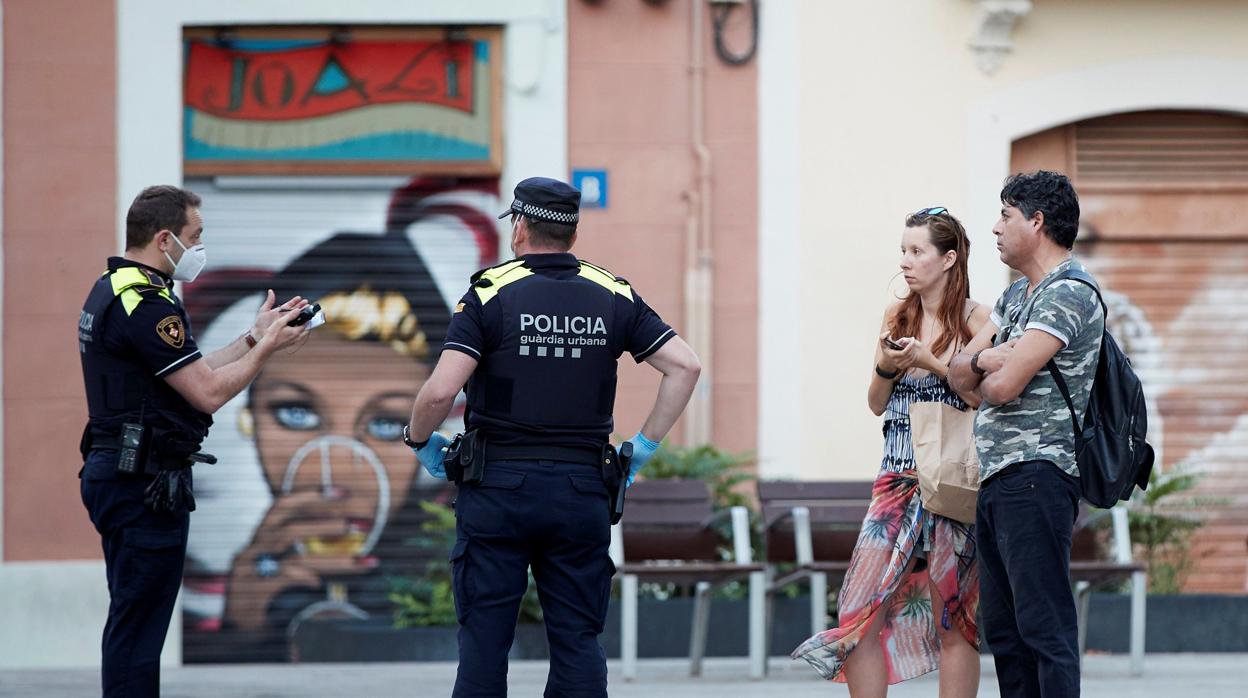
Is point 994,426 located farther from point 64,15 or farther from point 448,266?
point 64,15

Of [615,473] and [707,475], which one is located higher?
[615,473]

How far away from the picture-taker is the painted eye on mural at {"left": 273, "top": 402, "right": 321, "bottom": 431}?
11188mm

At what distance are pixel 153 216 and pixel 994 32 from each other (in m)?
6.81

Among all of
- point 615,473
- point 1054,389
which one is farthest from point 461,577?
point 1054,389

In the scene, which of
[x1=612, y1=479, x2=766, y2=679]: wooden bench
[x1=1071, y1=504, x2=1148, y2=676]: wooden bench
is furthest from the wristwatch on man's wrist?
[x1=1071, y1=504, x2=1148, y2=676]: wooden bench

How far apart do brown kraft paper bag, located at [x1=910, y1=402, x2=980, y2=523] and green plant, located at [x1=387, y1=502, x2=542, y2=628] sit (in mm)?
4358

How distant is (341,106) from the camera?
11.0m

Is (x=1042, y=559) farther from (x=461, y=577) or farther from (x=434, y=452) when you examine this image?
(x=434, y=452)

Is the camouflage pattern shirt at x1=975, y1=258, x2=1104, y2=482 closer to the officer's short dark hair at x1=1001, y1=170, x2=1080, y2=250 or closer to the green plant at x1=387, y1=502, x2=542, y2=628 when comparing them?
the officer's short dark hair at x1=1001, y1=170, x2=1080, y2=250

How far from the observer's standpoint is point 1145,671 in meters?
9.52

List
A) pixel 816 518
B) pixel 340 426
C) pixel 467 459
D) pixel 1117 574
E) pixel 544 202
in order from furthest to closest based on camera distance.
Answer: pixel 340 426 → pixel 816 518 → pixel 1117 574 → pixel 544 202 → pixel 467 459

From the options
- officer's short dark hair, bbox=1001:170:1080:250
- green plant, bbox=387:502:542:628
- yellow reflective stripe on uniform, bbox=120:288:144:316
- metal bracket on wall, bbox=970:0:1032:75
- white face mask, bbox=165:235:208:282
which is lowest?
green plant, bbox=387:502:542:628

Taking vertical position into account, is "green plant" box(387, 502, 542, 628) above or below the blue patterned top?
below

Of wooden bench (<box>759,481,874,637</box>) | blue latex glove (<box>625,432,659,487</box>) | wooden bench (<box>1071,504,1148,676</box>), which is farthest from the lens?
wooden bench (<box>759,481,874,637</box>)
